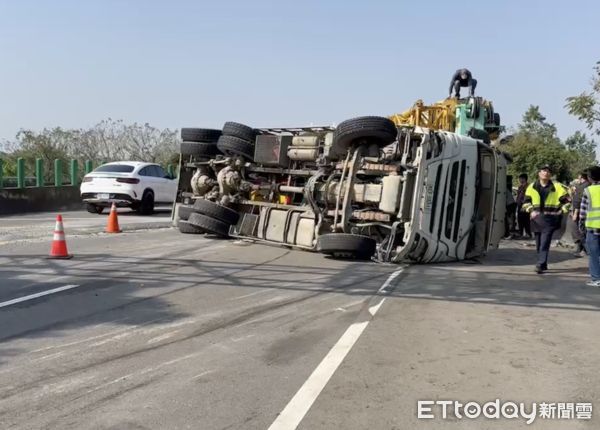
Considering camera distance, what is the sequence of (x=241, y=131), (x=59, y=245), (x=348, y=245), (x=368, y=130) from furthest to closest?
(x=241, y=131) < (x=368, y=130) < (x=348, y=245) < (x=59, y=245)

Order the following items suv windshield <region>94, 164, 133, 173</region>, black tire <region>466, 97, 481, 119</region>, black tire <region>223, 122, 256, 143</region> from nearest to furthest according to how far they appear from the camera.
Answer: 1. black tire <region>223, 122, 256, 143</region>
2. black tire <region>466, 97, 481, 119</region>
3. suv windshield <region>94, 164, 133, 173</region>

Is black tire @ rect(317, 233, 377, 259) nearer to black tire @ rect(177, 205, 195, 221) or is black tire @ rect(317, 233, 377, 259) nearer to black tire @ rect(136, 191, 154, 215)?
black tire @ rect(177, 205, 195, 221)

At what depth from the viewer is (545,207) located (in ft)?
32.1

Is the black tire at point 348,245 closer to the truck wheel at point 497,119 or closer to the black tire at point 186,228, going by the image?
the black tire at point 186,228

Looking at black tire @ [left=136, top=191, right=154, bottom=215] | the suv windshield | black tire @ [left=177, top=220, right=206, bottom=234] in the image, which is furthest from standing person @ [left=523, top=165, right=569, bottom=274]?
the suv windshield

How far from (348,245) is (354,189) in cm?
98

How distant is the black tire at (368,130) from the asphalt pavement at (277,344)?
6.99 ft

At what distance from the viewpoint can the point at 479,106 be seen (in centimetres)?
1350

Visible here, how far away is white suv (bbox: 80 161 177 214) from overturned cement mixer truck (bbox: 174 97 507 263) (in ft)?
18.1

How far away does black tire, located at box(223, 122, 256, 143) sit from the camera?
466 inches

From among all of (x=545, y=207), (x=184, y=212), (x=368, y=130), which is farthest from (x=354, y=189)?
(x=184, y=212)

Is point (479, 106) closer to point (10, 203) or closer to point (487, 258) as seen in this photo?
point (487, 258)

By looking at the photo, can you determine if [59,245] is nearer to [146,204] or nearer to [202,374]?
[202,374]

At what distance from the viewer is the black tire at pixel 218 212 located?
11.6m
